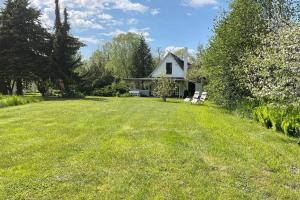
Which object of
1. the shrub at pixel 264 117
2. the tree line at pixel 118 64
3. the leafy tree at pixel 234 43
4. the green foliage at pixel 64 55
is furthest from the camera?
the tree line at pixel 118 64

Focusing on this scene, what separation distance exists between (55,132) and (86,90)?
3116 cm

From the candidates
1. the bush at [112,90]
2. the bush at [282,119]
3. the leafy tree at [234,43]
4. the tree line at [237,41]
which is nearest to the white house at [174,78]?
the bush at [112,90]

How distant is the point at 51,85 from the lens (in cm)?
3547

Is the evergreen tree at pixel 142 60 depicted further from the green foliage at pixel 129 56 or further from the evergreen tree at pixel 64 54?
the evergreen tree at pixel 64 54

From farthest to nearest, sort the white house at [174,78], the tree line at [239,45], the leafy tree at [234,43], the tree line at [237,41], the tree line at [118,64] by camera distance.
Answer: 1. the white house at [174,78]
2. the tree line at [118,64]
3. the leafy tree at [234,43]
4. the tree line at [237,41]
5. the tree line at [239,45]

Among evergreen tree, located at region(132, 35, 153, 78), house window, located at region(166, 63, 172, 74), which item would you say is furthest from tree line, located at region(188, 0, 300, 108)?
evergreen tree, located at region(132, 35, 153, 78)

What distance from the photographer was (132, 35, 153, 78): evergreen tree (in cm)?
5619

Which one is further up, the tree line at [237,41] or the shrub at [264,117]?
the tree line at [237,41]

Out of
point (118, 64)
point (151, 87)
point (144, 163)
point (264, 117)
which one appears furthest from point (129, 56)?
point (144, 163)

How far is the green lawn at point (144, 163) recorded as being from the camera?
5457mm

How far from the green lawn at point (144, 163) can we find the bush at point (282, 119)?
1.33 feet

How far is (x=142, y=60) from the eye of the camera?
5659cm

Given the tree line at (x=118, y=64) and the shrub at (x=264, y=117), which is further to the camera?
the tree line at (x=118, y=64)

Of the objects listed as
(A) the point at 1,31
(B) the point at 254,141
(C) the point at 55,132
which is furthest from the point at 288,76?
(A) the point at 1,31
